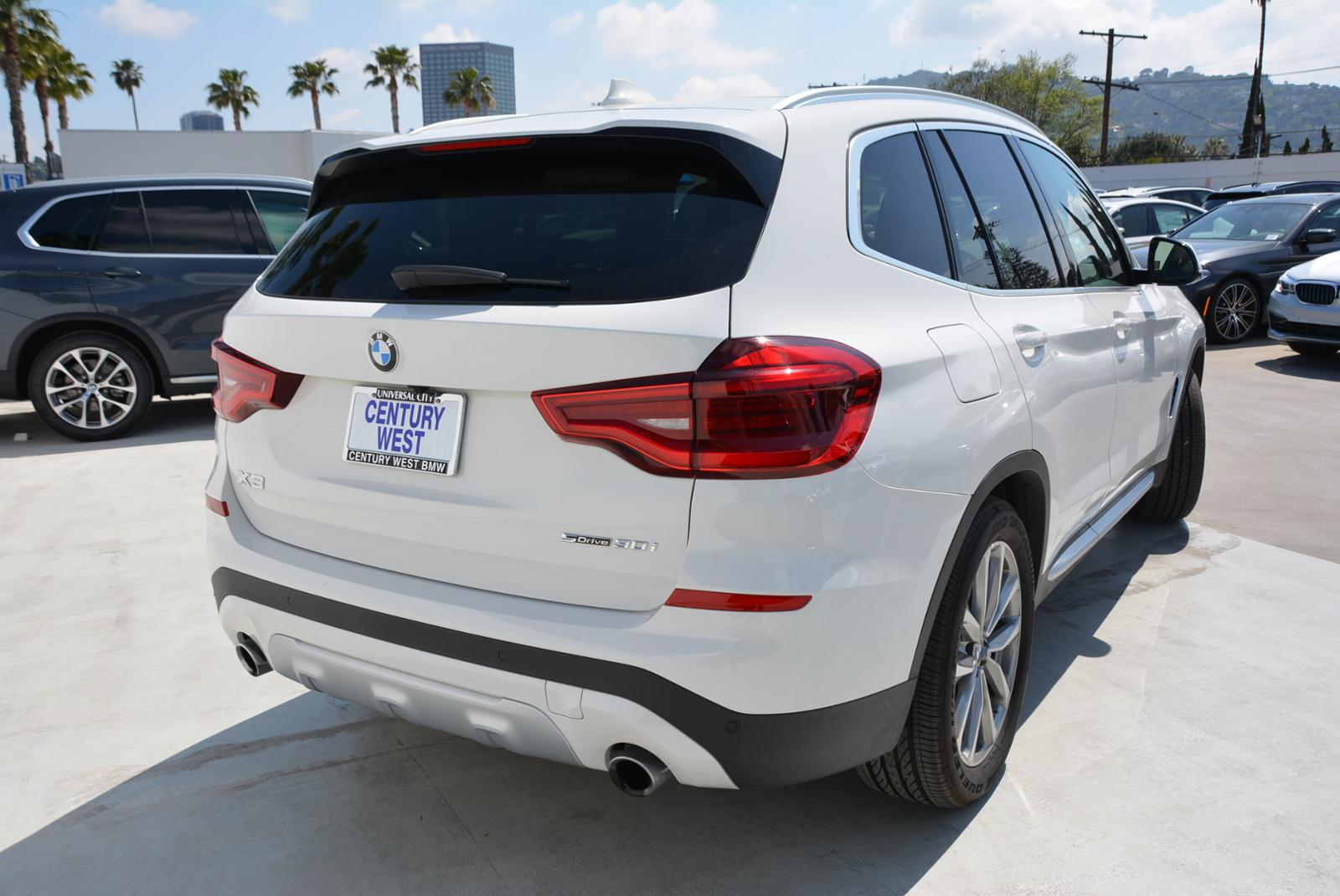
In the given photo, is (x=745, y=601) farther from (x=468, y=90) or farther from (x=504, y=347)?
(x=468, y=90)

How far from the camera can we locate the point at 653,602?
6.93ft

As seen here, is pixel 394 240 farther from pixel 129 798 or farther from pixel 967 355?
pixel 129 798

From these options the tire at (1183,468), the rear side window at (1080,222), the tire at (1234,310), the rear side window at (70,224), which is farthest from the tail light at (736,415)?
the tire at (1234,310)

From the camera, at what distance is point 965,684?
271 cm

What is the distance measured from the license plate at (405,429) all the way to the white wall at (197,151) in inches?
1466

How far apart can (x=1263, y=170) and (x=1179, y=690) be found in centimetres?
5038

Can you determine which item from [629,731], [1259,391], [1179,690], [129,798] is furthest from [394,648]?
[1259,391]

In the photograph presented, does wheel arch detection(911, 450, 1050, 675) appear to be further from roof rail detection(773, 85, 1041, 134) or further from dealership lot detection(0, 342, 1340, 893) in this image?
roof rail detection(773, 85, 1041, 134)

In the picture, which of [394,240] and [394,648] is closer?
[394,648]

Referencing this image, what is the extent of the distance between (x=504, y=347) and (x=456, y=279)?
0.24 metres

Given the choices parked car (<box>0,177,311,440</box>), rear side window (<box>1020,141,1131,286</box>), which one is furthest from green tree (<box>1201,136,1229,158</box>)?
rear side window (<box>1020,141,1131,286</box>)

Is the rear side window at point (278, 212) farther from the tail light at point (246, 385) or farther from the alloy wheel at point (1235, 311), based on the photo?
the alloy wheel at point (1235, 311)

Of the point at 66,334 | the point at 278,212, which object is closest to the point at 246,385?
the point at 66,334

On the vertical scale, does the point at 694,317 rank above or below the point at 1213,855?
above
